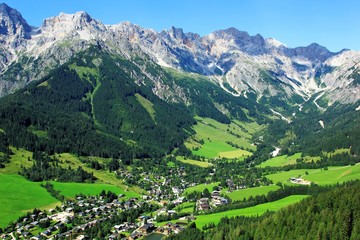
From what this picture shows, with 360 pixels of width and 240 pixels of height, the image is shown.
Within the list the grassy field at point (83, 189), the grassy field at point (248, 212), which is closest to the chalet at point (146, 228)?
the grassy field at point (248, 212)

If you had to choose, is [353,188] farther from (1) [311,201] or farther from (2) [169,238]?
(2) [169,238]

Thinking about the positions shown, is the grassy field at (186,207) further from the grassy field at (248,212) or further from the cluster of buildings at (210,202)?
the grassy field at (248,212)

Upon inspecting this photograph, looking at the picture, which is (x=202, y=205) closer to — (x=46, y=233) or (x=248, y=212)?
(x=248, y=212)

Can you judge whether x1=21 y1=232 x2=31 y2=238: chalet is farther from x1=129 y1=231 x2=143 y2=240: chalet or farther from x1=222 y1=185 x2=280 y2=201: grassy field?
x1=222 y1=185 x2=280 y2=201: grassy field

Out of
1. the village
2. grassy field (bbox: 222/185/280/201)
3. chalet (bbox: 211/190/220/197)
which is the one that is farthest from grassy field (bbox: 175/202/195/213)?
grassy field (bbox: 222/185/280/201)

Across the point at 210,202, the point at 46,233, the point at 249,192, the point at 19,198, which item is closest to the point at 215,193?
the point at 249,192
